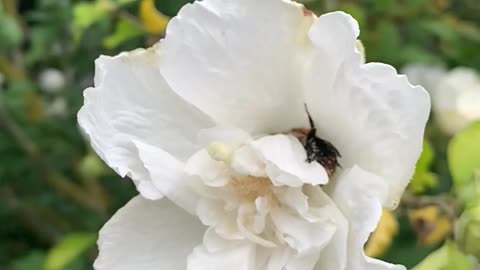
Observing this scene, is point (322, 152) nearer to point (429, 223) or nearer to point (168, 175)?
point (168, 175)

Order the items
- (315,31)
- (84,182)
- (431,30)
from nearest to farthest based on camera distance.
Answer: (315,31)
(431,30)
(84,182)

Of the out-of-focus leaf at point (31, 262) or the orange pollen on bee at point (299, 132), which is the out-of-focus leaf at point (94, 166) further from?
the orange pollen on bee at point (299, 132)

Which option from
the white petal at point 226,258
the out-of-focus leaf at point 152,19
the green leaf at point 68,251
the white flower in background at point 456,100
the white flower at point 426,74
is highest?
the white petal at point 226,258

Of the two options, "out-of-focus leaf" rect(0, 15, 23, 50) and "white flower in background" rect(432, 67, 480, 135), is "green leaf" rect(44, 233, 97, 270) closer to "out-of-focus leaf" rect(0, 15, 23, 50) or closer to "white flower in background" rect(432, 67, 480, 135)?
"out-of-focus leaf" rect(0, 15, 23, 50)

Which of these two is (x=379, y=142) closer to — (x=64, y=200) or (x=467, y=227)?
(x=467, y=227)

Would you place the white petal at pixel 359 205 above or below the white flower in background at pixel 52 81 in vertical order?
above

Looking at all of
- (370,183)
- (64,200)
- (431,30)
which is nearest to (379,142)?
(370,183)

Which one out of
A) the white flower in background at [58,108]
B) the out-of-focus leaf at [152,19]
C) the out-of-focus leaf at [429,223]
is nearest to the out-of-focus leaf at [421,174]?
the out-of-focus leaf at [429,223]

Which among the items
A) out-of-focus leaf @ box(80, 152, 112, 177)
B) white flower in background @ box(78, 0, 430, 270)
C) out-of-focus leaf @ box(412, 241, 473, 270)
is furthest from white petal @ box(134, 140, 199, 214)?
out-of-focus leaf @ box(80, 152, 112, 177)
